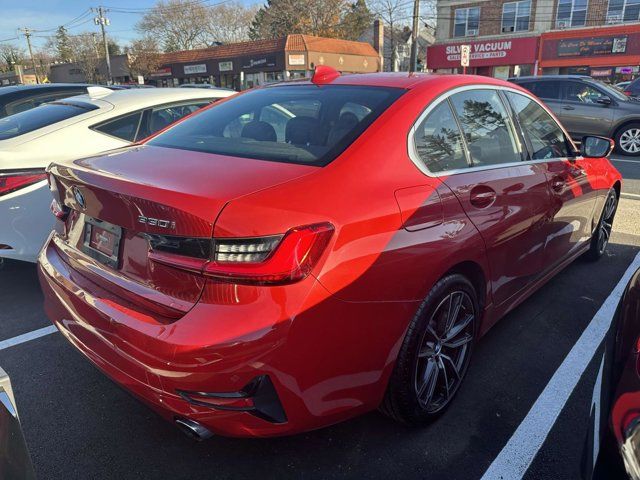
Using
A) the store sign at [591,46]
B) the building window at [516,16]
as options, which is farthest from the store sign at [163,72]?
the store sign at [591,46]

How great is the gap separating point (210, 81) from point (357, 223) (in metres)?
53.2

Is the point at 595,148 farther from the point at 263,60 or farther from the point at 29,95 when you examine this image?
the point at 263,60

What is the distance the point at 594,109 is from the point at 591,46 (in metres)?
24.8

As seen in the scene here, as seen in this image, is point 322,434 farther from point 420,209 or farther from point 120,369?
point 420,209

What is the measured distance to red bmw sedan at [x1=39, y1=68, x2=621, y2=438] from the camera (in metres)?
1.73

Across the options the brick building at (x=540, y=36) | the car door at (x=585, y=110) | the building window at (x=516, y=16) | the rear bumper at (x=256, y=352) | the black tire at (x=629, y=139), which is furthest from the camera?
the building window at (x=516, y=16)

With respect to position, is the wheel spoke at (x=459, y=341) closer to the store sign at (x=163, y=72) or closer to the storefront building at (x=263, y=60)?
the storefront building at (x=263, y=60)

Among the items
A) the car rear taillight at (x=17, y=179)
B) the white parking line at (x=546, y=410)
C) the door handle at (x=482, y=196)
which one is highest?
the door handle at (x=482, y=196)

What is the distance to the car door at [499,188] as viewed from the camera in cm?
251

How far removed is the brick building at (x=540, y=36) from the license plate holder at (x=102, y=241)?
3596 centimetres

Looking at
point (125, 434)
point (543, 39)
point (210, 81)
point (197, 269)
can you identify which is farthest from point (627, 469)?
point (210, 81)

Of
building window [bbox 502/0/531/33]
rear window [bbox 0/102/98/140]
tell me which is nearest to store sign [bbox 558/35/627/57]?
building window [bbox 502/0/531/33]

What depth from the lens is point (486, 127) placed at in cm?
285

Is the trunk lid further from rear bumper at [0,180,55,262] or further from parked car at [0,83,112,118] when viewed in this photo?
parked car at [0,83,112,118]
